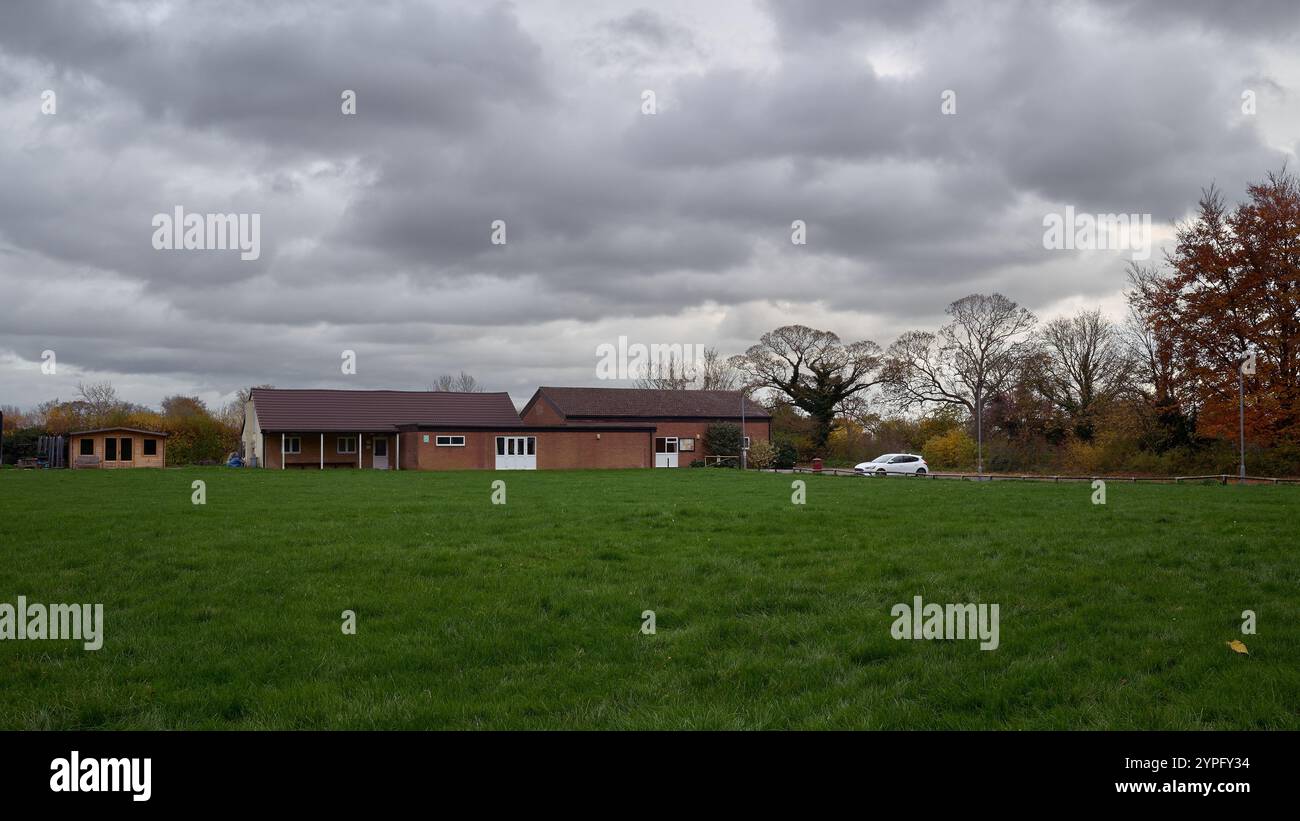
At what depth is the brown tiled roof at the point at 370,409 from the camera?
54094 mm

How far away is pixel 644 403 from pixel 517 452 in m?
13.6

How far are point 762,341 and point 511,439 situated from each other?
77.4 feet

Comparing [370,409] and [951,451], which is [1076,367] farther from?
[370,409]

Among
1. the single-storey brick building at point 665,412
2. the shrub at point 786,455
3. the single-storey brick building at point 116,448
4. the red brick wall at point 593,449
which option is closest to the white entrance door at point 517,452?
the red brick wall at point 593,449

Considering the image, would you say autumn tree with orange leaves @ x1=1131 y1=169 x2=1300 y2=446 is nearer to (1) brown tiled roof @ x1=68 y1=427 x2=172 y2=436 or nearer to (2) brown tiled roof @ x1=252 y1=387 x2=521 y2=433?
(2) brown tiled roof @ x1=252 y1=387 x2=521 y2=433

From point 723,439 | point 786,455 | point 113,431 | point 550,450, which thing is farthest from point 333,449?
point 786,455

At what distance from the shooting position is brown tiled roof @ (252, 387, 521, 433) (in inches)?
2130

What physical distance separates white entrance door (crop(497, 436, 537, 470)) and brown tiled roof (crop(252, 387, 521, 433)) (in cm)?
150

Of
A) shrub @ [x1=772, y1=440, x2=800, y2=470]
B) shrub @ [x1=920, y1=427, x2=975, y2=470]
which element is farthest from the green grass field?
shrub @ [x1=772, y1=440, x2=800, y2=470]

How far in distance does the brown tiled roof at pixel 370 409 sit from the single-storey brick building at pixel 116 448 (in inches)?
242

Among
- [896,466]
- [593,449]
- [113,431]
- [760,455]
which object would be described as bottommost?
[896,466]

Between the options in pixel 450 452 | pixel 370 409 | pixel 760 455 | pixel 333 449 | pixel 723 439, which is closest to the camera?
pixel 450 452

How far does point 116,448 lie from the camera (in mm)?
51812
